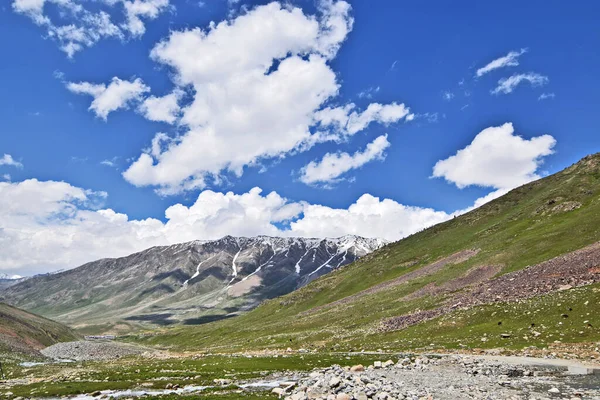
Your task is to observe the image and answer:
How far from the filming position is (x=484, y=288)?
273 feet

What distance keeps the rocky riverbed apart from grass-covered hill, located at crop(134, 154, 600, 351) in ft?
52.9

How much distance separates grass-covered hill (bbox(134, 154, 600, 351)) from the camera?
56.3m

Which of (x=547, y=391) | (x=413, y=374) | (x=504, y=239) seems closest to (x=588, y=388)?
(x=547, y=391)

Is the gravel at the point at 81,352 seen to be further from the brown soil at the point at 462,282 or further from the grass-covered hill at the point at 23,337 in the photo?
the brown soil at the point at 462,282

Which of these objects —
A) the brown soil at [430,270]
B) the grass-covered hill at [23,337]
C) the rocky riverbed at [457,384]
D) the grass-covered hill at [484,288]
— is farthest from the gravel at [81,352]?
the rocky riverbed at [457,384]

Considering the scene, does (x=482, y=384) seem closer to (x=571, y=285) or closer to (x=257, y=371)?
(x=257, y=371)

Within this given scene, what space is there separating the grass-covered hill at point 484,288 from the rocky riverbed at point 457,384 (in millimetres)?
16133

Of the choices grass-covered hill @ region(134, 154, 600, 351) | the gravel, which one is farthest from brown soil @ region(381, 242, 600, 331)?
the gravel

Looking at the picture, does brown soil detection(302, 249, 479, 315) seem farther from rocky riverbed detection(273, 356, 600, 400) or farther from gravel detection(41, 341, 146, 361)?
rocky riverbed detection(273, 356, 600, 400)

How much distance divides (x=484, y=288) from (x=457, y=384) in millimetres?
58387

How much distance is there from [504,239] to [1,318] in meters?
186

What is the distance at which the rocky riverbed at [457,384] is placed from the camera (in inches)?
1017

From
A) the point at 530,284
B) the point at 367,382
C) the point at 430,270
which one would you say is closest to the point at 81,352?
the point at 430,270

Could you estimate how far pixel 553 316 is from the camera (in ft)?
176
